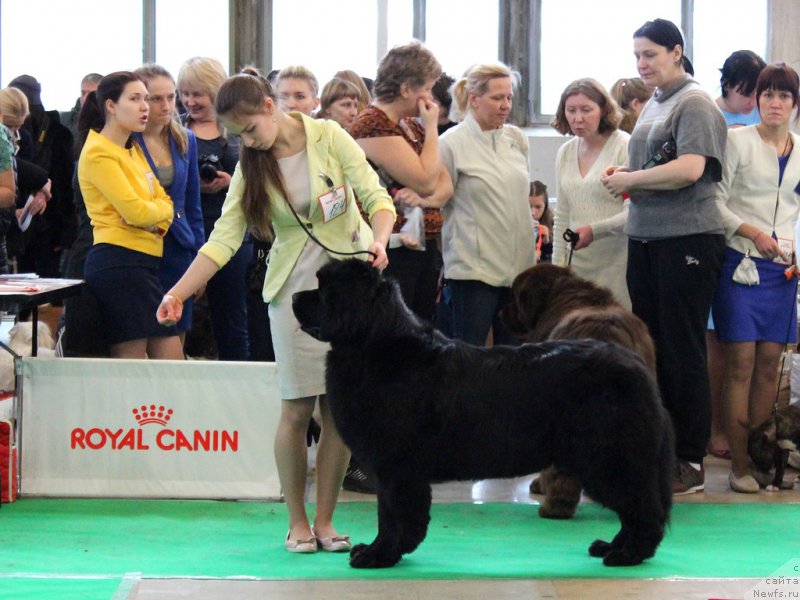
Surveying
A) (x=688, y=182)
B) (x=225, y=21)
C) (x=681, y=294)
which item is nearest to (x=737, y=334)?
(x=681, y=294)

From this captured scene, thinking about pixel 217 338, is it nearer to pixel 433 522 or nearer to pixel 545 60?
pixel 433 522

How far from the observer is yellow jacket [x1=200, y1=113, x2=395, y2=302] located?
3537 millimetres

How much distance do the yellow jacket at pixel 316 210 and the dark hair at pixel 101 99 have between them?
119 cm

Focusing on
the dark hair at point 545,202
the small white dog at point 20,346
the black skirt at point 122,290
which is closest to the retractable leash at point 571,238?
the black skirt at point 122,290

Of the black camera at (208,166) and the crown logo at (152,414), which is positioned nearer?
the crown logo at (152,414)

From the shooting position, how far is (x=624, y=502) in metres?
3.29

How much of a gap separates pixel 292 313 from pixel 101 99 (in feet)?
5.24

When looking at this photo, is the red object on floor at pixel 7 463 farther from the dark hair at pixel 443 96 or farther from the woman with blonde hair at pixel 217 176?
the dark hair at pixel 443 96

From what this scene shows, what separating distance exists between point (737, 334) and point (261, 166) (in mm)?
2418

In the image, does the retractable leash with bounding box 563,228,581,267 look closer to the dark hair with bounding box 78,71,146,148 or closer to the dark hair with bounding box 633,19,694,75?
the dark hair with bounding box 633,19,694,75

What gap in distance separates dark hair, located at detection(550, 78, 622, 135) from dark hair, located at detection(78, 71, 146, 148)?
73.4 inches

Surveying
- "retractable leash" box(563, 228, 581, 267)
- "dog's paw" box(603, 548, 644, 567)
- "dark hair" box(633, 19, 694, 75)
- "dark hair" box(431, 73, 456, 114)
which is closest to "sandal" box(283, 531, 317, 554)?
"dog's paw" box(603, 548, 644, 567)

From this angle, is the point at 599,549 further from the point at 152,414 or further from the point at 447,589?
the point at 152,414

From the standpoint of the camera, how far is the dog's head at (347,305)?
3168mm
